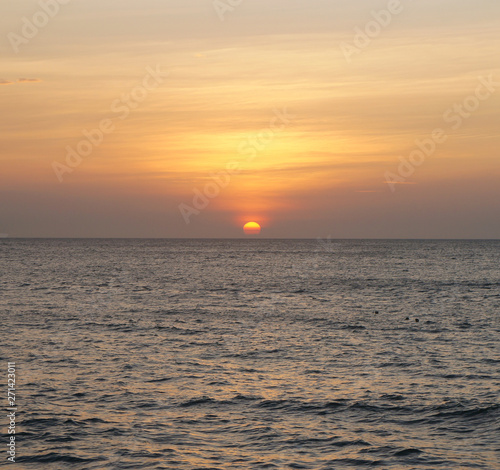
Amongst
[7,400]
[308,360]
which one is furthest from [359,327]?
[7,400]

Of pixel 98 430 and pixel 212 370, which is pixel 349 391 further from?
pixel 98 430

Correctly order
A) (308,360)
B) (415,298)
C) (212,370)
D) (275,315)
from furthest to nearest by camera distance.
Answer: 1. (415,298)
2. (275,315)
3. (308,360)
4. (212,370)

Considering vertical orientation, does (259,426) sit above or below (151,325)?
below

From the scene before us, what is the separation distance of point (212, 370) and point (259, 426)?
8.55 metres

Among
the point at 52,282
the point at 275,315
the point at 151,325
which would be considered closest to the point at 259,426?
the point at 151,325

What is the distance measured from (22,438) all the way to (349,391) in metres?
13.1

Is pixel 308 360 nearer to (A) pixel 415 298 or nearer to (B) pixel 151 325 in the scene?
(B) pixel 151 325

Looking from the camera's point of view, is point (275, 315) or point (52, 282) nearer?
point (275, 315)

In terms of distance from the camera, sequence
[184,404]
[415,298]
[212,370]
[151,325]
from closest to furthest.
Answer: [184,404]
[212,370]
[151,325]
[415,298]

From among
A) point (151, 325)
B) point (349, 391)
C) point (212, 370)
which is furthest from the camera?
point (151, 325)

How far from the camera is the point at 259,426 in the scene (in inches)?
824

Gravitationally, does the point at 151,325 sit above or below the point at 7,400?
above

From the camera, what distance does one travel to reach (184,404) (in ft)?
76.8

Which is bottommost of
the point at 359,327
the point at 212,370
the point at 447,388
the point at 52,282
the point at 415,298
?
the point at 447,388
